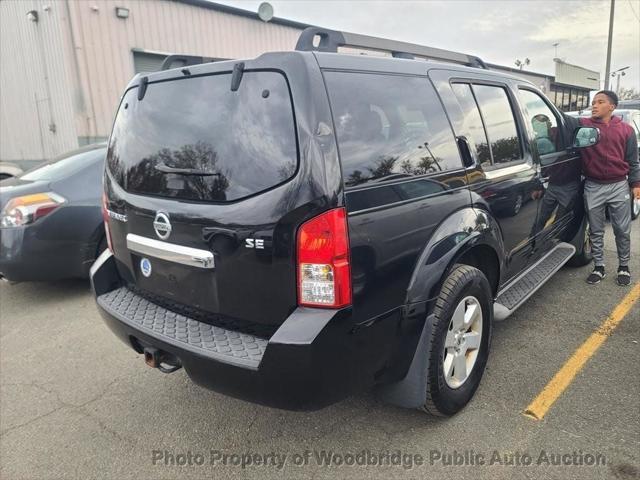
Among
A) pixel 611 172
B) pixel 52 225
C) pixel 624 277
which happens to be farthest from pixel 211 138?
pixel 624 277

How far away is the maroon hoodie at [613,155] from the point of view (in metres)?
4.28

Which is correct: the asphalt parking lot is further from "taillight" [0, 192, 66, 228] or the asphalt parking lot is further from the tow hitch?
"taillight" [0, 192, 66, 228]

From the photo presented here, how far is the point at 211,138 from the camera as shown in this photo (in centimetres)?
212

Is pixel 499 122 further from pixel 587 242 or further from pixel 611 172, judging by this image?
pixel 587 242

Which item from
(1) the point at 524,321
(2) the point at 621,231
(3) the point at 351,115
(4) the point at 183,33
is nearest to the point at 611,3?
(4) the point at 183,33

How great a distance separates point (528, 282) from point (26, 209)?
4.32 meters

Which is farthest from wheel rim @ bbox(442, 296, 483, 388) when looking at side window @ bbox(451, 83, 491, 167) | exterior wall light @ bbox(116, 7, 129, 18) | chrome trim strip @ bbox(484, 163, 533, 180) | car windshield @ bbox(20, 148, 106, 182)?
exterior wall light @ bbox(116, 7, 129, 18)

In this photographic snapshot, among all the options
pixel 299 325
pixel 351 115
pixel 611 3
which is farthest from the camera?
pixel 611 3

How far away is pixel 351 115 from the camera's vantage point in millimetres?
2043

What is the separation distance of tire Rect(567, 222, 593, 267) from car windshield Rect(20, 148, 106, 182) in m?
5.03

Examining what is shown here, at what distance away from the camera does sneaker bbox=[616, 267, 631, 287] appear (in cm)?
447

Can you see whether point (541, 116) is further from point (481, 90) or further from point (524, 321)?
point (524, 321)

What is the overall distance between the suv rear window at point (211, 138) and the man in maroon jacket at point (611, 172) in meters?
3.57

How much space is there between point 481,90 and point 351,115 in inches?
55.2
